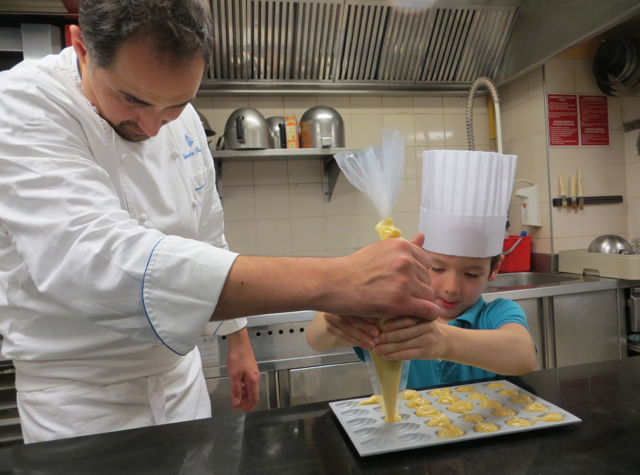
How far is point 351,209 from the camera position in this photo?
8.71 feet

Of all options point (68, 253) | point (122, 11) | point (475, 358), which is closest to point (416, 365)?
point (475, 358)

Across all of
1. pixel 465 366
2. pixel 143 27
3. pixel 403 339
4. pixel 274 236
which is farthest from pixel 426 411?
pixel 274 236

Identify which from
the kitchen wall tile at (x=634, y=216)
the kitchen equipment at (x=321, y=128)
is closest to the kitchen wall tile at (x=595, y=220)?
→ the kitchen wall tile at (x=634, y=216)

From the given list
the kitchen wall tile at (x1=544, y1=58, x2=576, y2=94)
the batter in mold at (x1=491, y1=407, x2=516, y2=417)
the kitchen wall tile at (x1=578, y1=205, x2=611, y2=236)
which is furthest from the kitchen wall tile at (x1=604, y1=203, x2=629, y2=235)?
the batter in mold at (x1=491, y1=407, x2=516, y2=417)

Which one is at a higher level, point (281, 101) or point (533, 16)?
point (533, 16)

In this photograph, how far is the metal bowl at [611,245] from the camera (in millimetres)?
2168

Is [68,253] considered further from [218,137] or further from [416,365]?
[218,137]

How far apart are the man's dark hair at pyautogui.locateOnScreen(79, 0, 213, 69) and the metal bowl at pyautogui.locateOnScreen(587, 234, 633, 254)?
2.24 metres

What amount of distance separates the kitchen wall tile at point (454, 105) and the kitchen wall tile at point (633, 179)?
1.00 meters

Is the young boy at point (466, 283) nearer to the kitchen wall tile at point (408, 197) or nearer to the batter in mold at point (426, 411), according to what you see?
the batter in mold at point (426, 411)

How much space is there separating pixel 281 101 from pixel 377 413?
214cm

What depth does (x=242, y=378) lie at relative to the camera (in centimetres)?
123

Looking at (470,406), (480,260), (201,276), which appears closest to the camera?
(201,276)

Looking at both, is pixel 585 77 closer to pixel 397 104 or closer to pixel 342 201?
pixel 397 104
